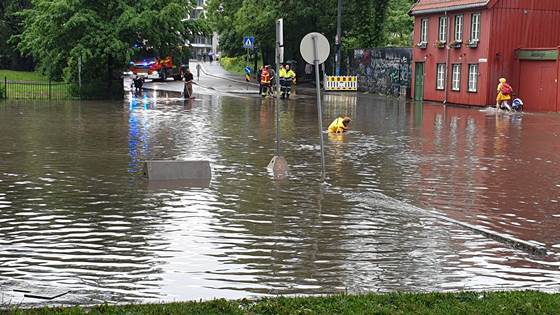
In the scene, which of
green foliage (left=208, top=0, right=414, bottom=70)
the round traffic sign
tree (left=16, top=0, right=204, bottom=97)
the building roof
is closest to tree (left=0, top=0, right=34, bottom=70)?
green foliage (left=208, top=0, right=414, bottom=70)

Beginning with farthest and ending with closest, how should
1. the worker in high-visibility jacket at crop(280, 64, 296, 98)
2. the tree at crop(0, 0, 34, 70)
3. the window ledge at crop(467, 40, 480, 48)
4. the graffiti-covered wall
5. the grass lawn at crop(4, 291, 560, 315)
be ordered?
the tree at crop(0, 0, 34, 70) → the graffiti-covered wall → the worker in high-visibility jacket at crop(280, 64, 296, 98) → the window ledge at crop(467, 40, 480, 48) → the grass lawn at crop(4, 291, 560, 315)

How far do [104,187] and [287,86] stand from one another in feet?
96.2

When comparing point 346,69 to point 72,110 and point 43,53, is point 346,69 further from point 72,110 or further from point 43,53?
point 72,110

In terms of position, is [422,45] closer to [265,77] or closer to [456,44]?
[456,44]

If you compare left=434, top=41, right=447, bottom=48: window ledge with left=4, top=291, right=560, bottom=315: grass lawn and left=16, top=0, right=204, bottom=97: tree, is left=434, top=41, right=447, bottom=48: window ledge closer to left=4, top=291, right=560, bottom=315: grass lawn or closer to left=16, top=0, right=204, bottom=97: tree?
left=16, top=0, right=204, bottom=97: tree

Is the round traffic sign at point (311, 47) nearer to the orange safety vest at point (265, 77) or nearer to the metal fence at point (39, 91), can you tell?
the metal fence at point (39, 91)

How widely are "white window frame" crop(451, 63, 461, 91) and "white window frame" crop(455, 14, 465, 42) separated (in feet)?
4.30

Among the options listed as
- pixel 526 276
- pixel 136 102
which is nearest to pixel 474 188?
pixel 526 276

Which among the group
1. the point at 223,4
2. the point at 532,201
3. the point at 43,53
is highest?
the point at 223,4

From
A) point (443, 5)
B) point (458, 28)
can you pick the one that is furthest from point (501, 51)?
point (443, 5)

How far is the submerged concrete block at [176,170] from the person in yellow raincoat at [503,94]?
76.6 feet

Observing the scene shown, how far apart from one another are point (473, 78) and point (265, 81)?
34.7ft

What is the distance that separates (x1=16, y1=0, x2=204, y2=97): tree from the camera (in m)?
35.7

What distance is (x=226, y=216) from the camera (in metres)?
10.7
